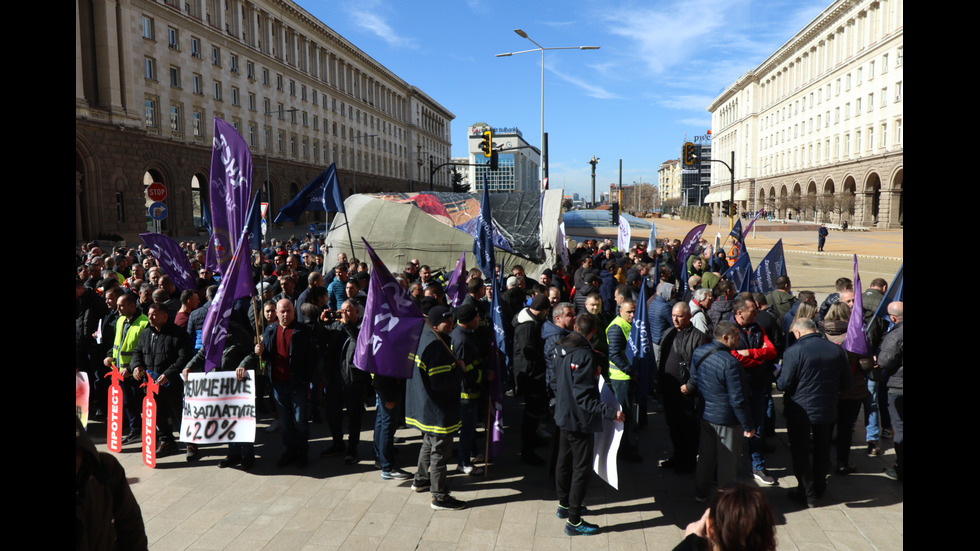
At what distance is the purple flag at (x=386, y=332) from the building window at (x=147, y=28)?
134 feet

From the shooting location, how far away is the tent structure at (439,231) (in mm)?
17531

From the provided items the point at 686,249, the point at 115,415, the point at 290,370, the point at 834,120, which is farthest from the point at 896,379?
the point at 834,120

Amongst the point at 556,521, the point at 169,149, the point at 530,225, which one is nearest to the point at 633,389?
the point at 556,521

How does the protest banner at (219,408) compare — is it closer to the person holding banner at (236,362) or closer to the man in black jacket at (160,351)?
the person holding banner at (236,362)

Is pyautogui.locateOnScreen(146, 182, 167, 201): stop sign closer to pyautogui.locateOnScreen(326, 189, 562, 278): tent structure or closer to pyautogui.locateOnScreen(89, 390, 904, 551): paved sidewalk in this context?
pyautogui.locateOnScreen(326, 189, 562, 278): tent structure

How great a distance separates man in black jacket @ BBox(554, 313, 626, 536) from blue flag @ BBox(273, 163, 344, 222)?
15.8ft

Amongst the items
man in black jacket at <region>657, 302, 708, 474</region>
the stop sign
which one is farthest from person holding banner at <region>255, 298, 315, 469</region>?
the stop sign

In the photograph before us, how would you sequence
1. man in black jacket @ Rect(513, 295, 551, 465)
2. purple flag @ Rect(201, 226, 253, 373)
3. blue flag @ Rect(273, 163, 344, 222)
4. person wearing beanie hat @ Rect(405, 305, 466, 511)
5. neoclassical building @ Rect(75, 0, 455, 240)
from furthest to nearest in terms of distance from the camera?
neoclassical building @ Rect(75, 0, 455, 240) < blue flag @ Rect(273, 163, 344, 222) < man in black jacket @ Rect(513, 295, 551, 465) < purple flag @ Rect(201, 226, 253, 373) < person wearing beanie hat @ Rect(405, 305, 466, 511)

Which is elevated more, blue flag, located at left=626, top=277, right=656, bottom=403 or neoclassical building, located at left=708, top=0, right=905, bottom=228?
neoclassical building, located at left=708, top=0, right=905, bottom=228

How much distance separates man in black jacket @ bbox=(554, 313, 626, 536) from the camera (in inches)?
193

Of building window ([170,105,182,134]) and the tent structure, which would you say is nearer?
the tent structure

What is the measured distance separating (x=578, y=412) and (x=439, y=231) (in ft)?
44.8

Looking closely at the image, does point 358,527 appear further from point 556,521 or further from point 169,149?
point 169,149
